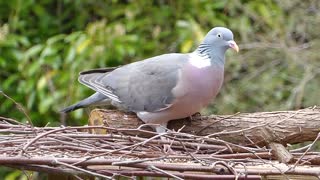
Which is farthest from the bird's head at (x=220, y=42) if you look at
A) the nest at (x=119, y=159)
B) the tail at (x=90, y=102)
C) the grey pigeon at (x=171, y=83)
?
the nest at (x=119, y=159)

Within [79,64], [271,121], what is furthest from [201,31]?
[271,121]

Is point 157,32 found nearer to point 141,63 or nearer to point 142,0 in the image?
point 142,0

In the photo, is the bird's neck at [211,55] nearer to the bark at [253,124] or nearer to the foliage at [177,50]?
the bark at [253,124]

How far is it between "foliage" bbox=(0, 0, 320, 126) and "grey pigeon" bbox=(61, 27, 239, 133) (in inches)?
35.0

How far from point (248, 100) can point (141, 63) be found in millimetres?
1156

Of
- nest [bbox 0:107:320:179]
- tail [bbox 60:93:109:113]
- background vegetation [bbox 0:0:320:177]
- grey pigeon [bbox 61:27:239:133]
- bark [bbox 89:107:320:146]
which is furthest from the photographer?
background vegetation [bbox 0:0:320:177]

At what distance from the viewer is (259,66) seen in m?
4.16

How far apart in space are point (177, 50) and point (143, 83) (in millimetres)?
1320

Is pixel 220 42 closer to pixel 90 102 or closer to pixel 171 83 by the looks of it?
pixel 171 83

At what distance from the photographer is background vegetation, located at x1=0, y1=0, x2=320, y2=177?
399 centimetres

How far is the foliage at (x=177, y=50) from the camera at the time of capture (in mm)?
3988

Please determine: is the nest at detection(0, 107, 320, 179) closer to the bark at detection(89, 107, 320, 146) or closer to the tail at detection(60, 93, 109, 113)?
the bark at detection(89, 107, 320, 146)

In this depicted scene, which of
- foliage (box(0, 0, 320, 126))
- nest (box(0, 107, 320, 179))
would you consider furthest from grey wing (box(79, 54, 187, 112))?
foliage (box(0, 0, 320, 126))

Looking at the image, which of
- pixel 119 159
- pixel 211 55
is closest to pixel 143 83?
pixel 211 55
